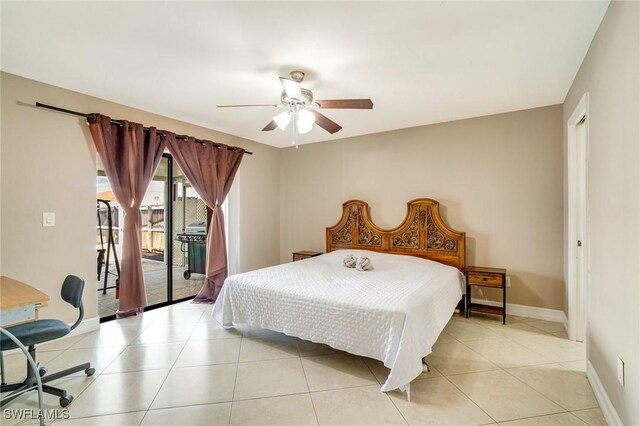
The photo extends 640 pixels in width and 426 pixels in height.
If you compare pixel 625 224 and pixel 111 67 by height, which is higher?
pixel 111 67

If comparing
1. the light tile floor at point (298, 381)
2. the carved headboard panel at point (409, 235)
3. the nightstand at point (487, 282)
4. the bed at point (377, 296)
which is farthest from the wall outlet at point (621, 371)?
the carved headboard panel at point (409, 235)

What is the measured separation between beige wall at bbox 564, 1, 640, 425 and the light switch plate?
4.32 m

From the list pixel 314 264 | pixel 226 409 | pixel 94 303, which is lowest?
pixel 226 409

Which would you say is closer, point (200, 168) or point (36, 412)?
point (36, 412)

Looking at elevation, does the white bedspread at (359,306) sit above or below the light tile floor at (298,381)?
above

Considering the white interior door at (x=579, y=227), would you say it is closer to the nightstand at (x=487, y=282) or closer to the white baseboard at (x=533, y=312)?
the white baseboard at (x=533, y=312)

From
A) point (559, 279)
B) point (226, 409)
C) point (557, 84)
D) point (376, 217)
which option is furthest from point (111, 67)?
point (559, 279)

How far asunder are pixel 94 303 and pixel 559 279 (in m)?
5.15

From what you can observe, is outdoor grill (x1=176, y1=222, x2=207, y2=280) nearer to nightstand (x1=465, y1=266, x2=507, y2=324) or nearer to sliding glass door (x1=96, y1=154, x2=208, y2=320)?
sliding glass door (x1=96, y1=154, x2=208, y2=320)

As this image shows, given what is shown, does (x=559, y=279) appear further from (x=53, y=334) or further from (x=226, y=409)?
(x=53, y=334)

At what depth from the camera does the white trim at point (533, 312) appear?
3.36 m

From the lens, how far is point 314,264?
150 inches

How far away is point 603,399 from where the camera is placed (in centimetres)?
185

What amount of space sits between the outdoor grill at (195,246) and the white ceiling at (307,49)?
193cm
